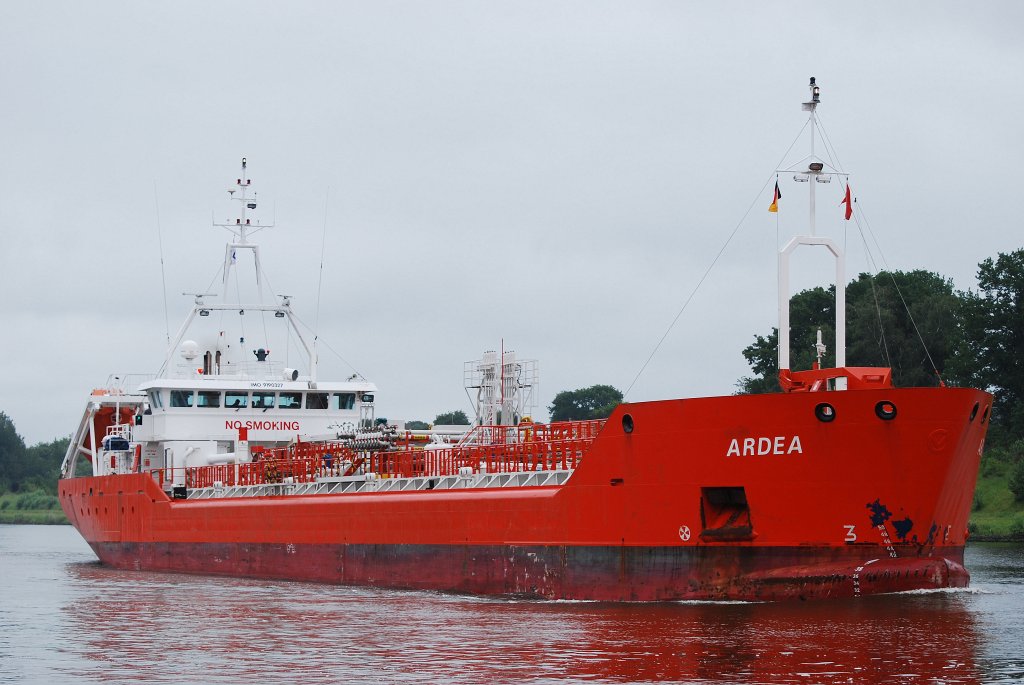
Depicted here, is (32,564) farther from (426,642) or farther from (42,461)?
(42,461)

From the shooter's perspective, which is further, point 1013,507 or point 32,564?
point 1013,507

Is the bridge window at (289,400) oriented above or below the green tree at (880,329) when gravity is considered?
below

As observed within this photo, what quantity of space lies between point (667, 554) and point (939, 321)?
39735 millimetres

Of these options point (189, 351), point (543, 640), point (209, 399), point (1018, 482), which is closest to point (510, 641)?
point (543, 640)

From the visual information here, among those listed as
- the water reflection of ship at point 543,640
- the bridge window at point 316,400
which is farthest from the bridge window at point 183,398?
the water reflection of ship at point 543,640

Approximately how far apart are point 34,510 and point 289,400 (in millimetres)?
69991

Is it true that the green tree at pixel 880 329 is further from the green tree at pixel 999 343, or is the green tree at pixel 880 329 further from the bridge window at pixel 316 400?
the bridge window at pixel 316 400

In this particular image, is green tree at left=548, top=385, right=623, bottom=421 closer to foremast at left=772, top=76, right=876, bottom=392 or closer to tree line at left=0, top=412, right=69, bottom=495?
tree line at left=0, top=412, right=69, bottom=495

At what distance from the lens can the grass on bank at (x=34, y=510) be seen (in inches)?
3757

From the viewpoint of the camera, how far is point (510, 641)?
1769 centimetres

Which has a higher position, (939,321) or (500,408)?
(939,321)

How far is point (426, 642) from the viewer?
58.4 feet

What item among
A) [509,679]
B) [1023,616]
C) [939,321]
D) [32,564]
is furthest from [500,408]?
[939,321]

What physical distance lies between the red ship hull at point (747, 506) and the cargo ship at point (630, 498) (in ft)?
0.08
